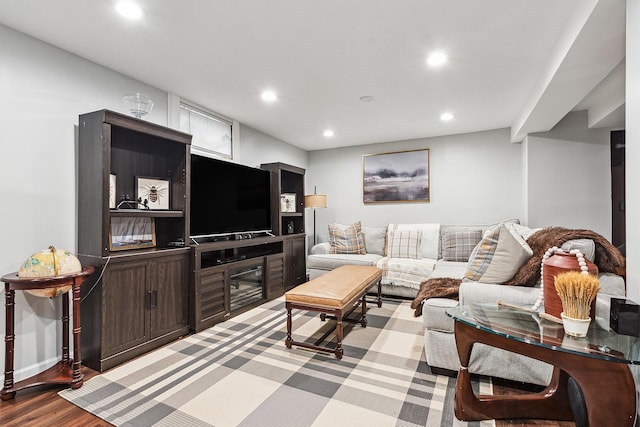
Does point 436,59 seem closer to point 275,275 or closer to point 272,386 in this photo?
point 272,386

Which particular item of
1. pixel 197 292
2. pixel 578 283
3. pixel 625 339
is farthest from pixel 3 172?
pixel 625 339

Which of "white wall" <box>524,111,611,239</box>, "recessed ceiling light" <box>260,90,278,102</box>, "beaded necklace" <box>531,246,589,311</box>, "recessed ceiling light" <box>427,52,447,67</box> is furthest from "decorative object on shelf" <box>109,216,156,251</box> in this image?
"white wall" <box>524,111,611,239</box>

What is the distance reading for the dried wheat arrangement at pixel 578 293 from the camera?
1365 millimetres

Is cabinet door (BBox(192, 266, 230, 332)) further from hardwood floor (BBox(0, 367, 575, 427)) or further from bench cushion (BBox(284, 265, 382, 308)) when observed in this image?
hardwood floor (BBox(0, 367, 575, 427))

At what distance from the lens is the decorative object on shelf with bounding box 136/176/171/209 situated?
2.82 meters

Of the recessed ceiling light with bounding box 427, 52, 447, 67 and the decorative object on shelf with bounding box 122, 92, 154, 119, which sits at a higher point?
the recessed ceiling light with bounding box 427, 52, 447, 67

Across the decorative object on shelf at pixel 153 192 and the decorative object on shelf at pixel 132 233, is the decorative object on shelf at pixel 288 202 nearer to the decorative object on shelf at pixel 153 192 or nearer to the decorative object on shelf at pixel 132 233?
the decorative object on shelf at pixel 153 192

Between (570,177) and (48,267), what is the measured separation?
18.1ft

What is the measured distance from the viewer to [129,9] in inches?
74.6

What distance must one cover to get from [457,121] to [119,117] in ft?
13.3

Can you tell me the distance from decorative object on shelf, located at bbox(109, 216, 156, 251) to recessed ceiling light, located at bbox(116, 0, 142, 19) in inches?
62.3

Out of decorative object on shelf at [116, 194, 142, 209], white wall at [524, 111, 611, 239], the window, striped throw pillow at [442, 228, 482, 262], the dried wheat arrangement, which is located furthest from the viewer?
striped throw pillow at [442, 228, 482, 262]

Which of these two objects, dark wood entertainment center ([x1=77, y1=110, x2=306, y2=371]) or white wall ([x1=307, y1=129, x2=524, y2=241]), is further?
white wall ([x1=307, y1=129, x2=524, y2=241])

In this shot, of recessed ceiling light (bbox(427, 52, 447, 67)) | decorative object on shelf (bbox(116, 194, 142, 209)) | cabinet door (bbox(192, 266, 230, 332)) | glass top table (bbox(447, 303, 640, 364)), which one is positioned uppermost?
recessed ceiling light (bbox(427, 52, 447, 67))
